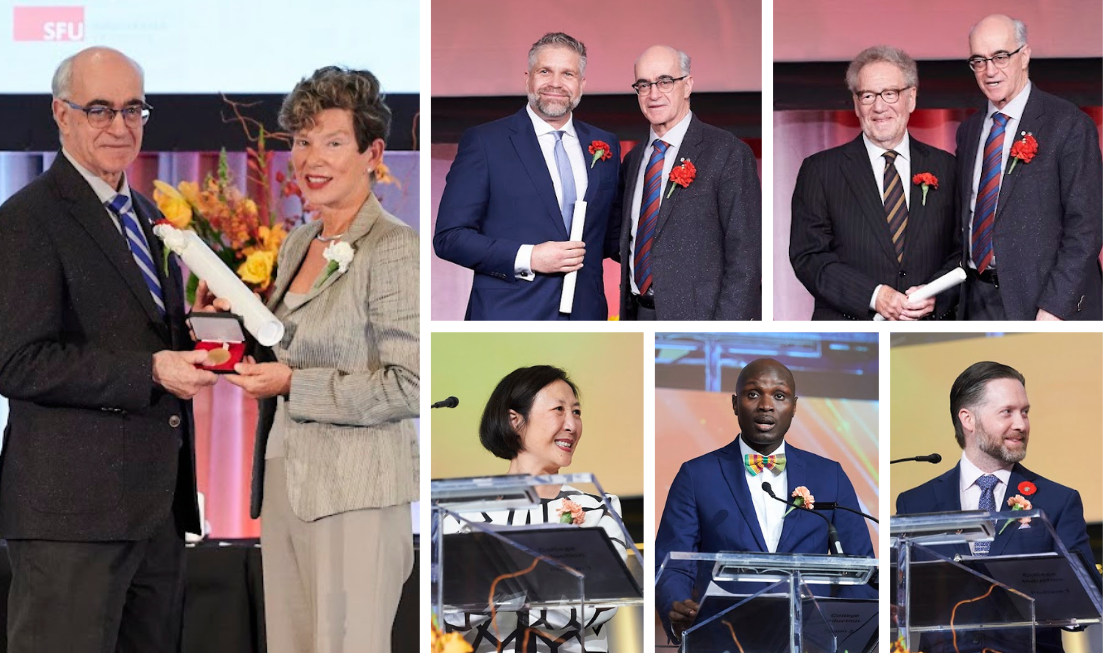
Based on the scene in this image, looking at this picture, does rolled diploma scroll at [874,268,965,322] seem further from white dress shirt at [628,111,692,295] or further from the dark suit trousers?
the dark suit trousers

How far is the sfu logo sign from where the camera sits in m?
4.13

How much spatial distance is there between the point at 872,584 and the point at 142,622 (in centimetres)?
230

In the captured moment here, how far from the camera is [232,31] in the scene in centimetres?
425

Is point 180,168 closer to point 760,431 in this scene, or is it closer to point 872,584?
point 760,431

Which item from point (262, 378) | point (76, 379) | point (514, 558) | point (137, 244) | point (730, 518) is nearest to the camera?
point (76, 379)

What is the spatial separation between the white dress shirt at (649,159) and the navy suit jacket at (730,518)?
0.66 metres

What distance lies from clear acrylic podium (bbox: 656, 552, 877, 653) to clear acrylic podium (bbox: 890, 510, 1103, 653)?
0.12m

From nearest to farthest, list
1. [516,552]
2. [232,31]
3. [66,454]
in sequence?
[66,454], [516,552], [232,31]

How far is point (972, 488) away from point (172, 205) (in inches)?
110

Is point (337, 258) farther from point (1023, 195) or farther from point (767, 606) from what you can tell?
point (1023, 195)

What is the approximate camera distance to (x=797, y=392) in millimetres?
4066

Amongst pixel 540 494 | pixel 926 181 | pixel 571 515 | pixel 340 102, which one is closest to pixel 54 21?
pixel 340 102

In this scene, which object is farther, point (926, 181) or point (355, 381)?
point (926, 181)

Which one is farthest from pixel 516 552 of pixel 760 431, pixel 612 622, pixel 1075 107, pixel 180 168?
pixel 1075 107
